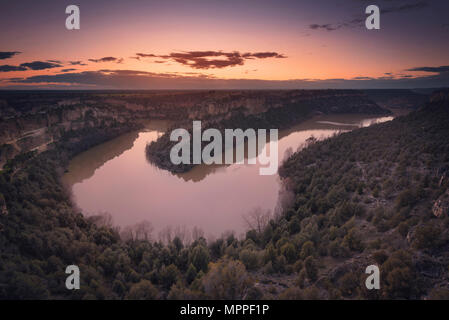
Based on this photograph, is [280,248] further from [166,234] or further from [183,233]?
[166,234]

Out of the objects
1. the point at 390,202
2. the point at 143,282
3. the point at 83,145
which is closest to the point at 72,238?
the point at 143,282

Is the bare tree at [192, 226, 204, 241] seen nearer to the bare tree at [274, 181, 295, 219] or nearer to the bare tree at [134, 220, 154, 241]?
the bare tree at [134, 220, 154, 241]

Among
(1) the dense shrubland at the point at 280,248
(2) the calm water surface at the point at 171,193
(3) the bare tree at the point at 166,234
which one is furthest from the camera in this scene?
(2) the calm water surface at the point at 171,193

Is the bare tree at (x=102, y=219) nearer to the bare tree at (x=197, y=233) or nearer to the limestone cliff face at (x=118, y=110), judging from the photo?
Answer: the bare tree at (x=197, y=233)

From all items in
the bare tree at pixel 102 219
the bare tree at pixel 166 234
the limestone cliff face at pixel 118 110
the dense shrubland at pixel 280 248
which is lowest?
the bare tree at pixel 166 234

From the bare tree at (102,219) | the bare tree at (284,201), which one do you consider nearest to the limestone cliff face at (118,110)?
the bare tree at (102,219)

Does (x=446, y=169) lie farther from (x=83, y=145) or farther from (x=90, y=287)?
(x=83, y=145)
